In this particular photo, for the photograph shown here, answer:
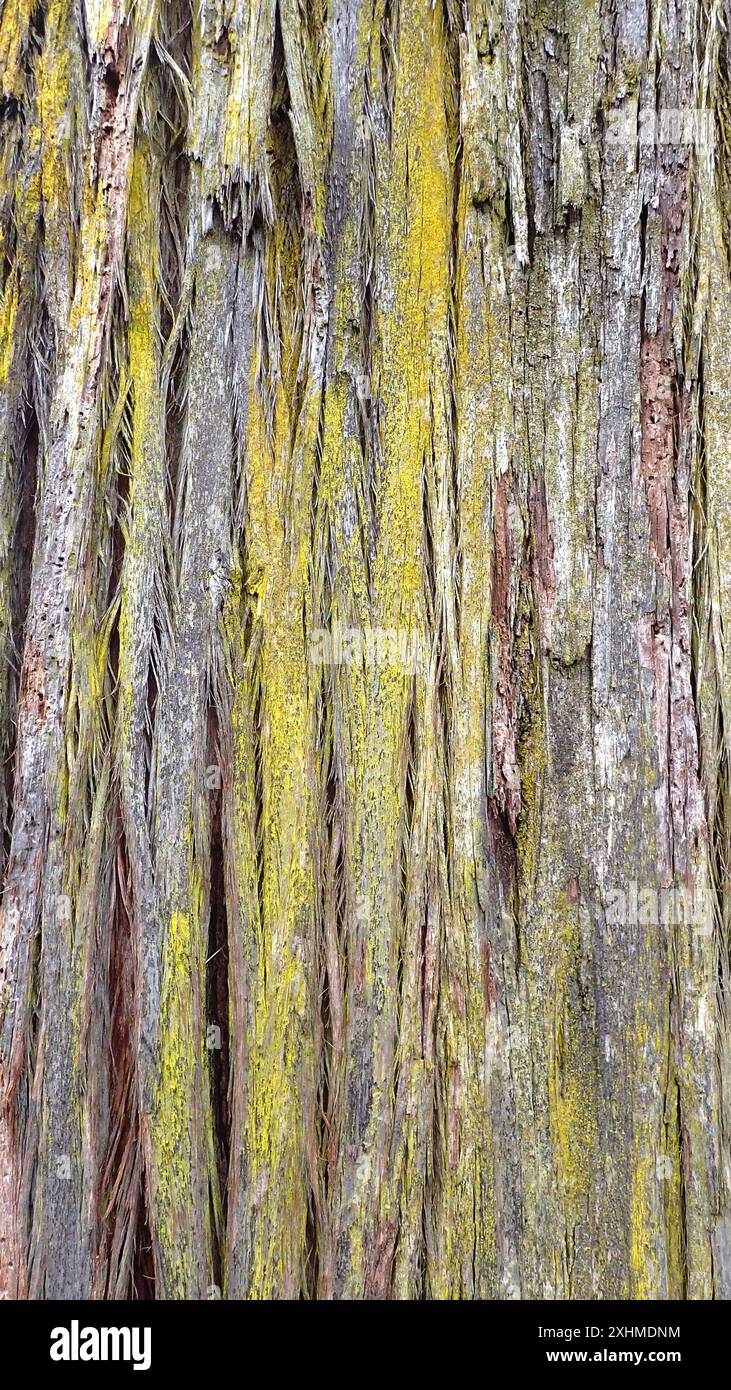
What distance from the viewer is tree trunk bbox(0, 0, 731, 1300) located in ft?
3.87

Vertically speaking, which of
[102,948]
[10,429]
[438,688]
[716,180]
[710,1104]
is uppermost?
[716,180]

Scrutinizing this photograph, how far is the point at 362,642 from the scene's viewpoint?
4.08ft

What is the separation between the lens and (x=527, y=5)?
127 centimetres

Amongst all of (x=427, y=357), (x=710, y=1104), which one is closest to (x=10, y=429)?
(x=427, y=357)

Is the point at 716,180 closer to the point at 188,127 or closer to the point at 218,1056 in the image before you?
the point at 188,127

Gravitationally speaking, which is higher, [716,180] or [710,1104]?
[716,180]

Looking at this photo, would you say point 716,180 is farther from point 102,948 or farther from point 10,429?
point 102,948

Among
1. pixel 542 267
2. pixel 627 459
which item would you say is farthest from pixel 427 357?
pixel 627 459

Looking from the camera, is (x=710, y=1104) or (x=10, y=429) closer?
(x=710, y=1104)

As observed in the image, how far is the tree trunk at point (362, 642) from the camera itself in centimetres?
118

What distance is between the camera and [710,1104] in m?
1.17
